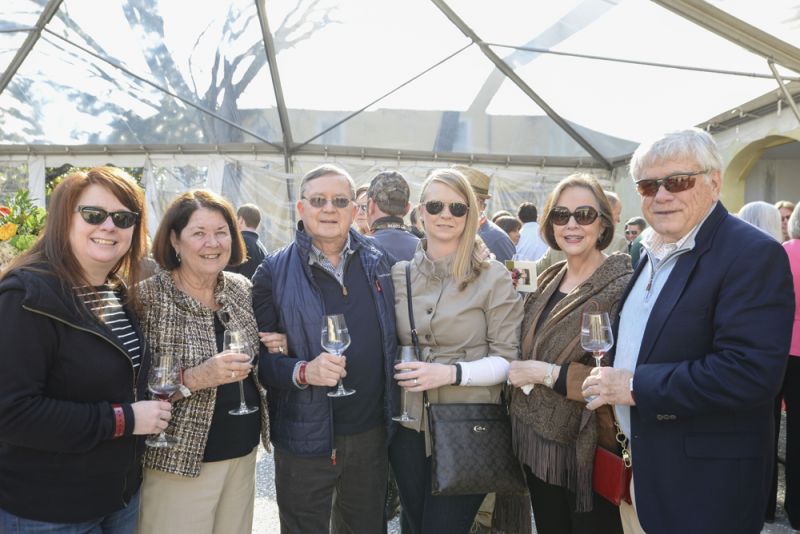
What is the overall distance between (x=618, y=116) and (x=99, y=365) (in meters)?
9.17

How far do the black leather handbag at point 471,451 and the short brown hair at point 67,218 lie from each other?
4.51 feet

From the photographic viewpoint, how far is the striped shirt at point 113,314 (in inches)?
81.7

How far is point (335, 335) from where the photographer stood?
239cm

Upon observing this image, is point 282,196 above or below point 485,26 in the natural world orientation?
below

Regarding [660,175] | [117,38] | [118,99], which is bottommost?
[660,175]

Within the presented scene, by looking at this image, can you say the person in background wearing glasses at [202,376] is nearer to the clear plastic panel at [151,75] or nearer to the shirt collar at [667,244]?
the shirt collar at [667,244]

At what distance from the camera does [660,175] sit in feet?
6.87

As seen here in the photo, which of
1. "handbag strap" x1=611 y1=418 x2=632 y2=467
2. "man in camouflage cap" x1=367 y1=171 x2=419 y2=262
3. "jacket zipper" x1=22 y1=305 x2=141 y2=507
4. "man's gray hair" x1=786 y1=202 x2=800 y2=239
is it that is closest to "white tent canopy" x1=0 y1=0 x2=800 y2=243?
"man's gray hair" x1=786 y1=202 x2=800 y2=239

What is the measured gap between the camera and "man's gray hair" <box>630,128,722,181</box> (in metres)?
2.04

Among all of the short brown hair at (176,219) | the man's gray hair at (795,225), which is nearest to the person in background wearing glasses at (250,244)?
the short brown hair at (176,219)

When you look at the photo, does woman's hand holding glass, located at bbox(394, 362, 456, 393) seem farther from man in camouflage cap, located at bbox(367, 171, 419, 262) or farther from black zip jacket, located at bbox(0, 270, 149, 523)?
man in camouflage cap, located at bbox(367, 171, 419, 262)

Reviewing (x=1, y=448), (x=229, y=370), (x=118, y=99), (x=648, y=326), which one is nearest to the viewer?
(x=1, y=448)

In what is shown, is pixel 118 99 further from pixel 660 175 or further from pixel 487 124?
pixel 660 175

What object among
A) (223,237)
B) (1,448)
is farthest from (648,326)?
(1,448)
